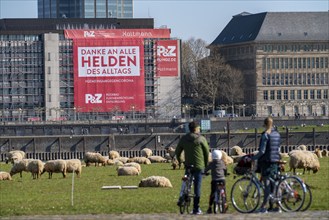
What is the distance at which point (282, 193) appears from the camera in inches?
1400

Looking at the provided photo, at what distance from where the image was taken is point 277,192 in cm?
3550

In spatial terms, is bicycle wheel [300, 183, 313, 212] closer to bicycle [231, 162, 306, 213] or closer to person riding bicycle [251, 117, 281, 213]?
bicycle [231, 162, 306, 213]

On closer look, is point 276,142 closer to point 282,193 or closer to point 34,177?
point 282,193

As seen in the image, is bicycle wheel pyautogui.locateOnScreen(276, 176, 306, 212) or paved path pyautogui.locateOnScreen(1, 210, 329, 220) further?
bicycle wheel pyautogui.locateOnScreen(276, 176, 306, 212)

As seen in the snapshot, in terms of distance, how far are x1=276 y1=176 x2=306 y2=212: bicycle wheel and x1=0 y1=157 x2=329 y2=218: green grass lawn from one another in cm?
240

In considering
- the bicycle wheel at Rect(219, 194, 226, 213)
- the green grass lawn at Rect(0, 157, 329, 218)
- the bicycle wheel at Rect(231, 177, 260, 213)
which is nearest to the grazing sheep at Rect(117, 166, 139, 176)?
the green grass lawn at Rect(0, 157, 329, 218)

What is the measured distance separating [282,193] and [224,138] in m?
106

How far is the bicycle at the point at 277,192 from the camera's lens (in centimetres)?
3544

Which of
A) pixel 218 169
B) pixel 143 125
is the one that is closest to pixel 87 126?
pixel 143 125

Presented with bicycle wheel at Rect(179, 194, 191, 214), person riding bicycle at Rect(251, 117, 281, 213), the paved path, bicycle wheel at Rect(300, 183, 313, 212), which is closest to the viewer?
the paved path

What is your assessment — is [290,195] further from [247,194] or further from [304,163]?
[304,163]

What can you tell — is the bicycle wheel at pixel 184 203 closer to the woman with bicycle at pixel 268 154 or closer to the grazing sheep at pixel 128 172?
→ the woman with bicycle at pixel 268 154

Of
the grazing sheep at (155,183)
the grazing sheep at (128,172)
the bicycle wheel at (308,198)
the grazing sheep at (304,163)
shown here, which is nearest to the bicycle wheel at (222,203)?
the bicycle wheel at (308,198)

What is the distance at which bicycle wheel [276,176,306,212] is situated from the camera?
116ft
